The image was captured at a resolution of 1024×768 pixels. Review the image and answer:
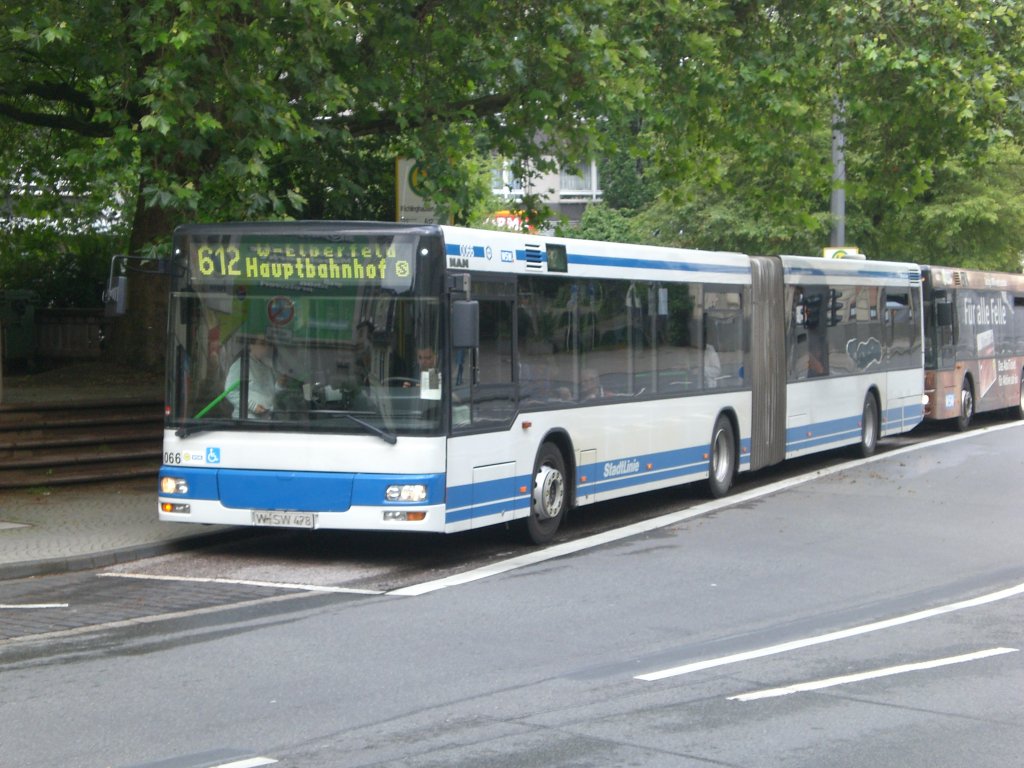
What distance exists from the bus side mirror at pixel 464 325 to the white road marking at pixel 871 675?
457cm

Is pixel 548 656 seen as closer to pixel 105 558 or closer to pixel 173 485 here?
pixel 173 485

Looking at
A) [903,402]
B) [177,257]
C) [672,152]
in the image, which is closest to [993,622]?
[177,257]

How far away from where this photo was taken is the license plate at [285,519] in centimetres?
1188

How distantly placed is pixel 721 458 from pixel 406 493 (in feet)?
22.4

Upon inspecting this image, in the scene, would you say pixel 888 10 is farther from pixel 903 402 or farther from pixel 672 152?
pixel 903 402

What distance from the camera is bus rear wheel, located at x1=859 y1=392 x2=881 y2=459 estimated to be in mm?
22359

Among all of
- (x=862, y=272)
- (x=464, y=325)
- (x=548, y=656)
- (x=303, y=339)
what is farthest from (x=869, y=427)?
(x=548, y=656)

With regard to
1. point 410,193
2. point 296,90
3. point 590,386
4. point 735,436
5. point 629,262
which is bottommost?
point 735,436

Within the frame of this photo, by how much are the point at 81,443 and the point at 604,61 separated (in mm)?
7281

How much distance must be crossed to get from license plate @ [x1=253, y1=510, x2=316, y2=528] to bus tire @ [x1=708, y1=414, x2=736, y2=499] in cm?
657

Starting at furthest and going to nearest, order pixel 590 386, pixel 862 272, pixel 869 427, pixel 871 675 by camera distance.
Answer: pixel 869 427
pixel 862 272
pixel 590 386
pixel 871 675

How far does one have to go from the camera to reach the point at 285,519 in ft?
39.2

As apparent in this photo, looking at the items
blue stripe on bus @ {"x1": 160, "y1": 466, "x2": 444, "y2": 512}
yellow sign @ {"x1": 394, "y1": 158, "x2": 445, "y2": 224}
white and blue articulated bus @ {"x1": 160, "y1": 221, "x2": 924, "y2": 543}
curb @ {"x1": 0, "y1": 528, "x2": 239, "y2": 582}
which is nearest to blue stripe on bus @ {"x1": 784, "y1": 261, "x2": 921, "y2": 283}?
yellow sign @ {"x1": 394, "y1": 158, "x2": 445, "y2": 224}

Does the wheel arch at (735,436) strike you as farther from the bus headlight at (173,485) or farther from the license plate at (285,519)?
the bus headlight at (173,485)
